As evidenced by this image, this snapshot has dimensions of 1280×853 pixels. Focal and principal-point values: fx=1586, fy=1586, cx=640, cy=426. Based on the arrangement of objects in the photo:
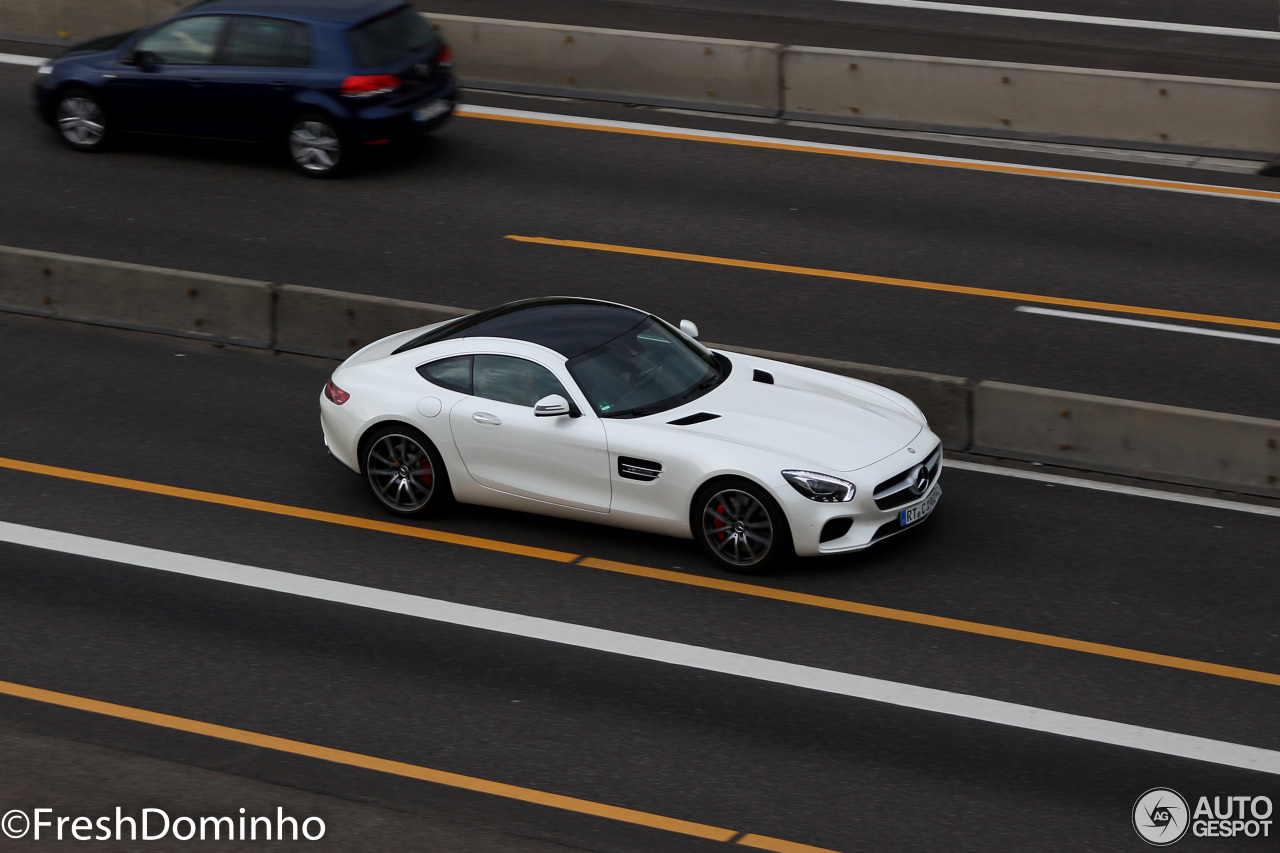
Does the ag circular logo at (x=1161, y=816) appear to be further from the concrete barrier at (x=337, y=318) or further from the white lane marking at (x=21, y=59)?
the white lane marking at (x=21, y=59)

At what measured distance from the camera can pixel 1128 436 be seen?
1170 cm

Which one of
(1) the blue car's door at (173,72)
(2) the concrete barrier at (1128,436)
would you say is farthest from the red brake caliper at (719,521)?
(1) the blue car's door at (173,72)

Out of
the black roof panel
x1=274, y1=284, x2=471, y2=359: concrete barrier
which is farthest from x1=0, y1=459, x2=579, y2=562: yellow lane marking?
x1=274, y1=284, x2=471, y2=359: concrete barrier

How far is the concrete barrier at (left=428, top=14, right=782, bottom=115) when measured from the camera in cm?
1977

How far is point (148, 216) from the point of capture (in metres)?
16.9

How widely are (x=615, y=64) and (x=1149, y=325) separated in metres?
8.77

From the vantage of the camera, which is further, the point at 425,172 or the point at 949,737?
the point at 425,172

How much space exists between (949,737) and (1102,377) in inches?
219

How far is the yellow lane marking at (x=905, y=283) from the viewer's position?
14.1m

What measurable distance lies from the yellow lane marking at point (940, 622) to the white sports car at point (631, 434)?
0.69ft

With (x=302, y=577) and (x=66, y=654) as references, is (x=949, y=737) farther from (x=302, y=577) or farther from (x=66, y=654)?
(x=66, y=654)

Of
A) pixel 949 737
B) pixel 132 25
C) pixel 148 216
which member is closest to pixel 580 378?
pixel 949 737

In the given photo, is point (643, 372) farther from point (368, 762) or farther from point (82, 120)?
point (82, 120)

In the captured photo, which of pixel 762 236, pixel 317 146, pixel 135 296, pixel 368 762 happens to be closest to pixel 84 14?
pixel 317 146
